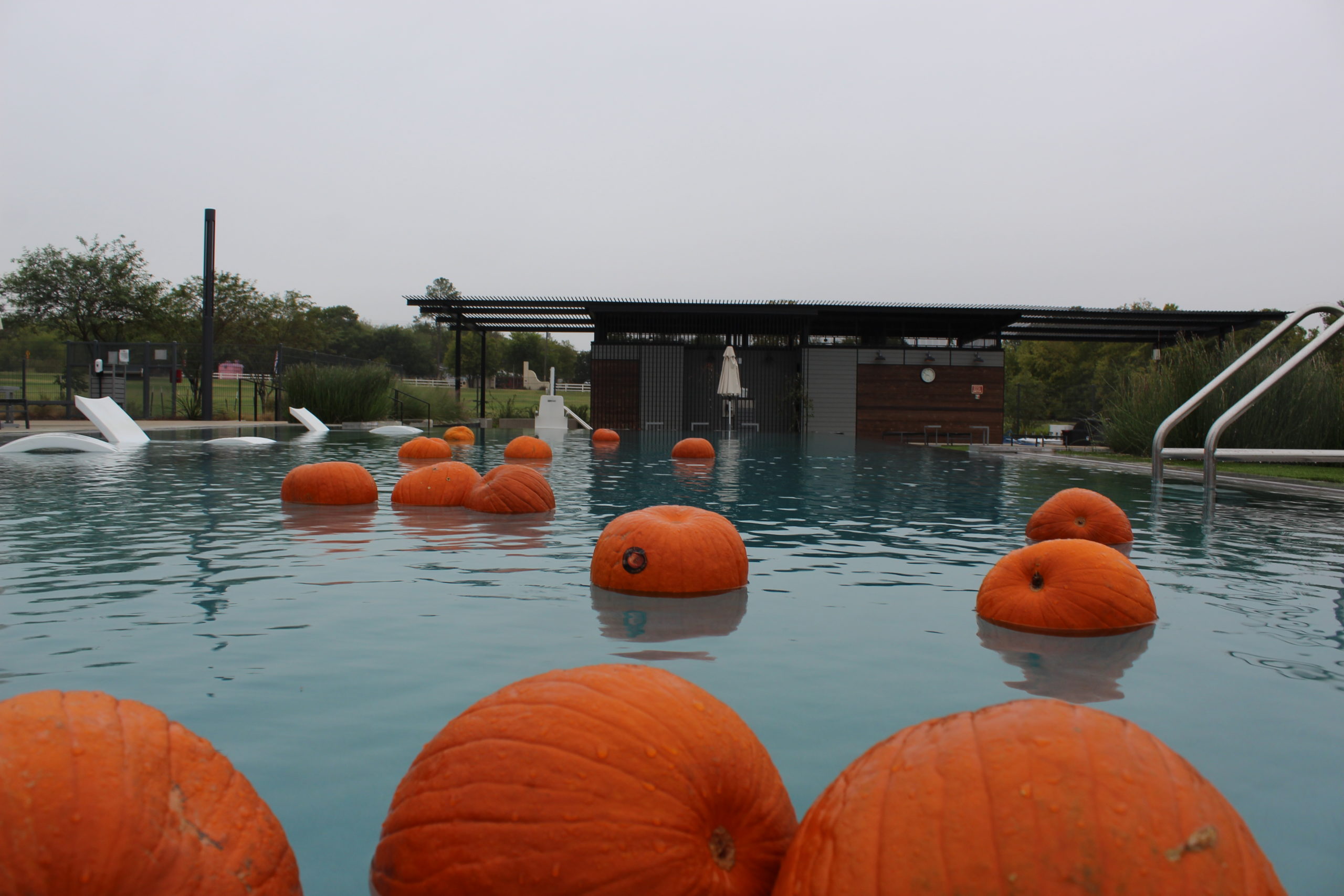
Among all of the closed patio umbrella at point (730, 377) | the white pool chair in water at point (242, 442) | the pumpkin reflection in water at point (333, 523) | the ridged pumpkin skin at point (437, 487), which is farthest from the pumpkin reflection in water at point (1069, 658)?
the closed patio umbrella at point (730, 377)

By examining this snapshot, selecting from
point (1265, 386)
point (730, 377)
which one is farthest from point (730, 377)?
point (1265, 386)

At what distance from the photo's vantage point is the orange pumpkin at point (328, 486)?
31.6ft

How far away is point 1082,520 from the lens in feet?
24.9

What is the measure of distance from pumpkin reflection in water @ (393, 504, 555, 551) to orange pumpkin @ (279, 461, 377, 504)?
0.46m

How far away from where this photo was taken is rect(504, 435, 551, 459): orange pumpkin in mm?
17047

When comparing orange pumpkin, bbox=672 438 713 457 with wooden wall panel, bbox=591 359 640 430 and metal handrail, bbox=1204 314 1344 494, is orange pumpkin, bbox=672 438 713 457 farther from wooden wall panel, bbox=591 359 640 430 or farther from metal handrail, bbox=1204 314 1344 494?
wooden wall panel, bbox=591 359 640 430

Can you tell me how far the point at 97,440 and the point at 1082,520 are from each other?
1687 cm

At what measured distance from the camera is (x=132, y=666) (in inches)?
152

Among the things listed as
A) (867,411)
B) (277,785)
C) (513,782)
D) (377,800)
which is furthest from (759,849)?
(867,411)

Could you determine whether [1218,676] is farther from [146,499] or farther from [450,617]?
[146,499]

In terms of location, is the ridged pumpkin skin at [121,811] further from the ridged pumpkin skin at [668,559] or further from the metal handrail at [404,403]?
the metal handrail at [404,403]

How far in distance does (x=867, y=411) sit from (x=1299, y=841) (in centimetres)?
3240

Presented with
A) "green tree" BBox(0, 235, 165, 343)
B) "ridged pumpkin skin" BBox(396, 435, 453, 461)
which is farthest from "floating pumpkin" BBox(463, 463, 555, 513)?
"green tree" BBox(0, 235, 165, 343)

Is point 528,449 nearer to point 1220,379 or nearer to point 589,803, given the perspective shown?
point 1220,379
